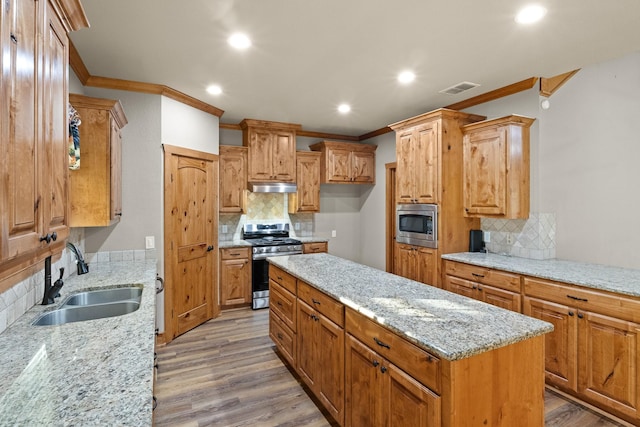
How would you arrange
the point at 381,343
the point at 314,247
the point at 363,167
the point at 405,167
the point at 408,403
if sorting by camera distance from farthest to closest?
the point at 363,167
the point at 314,247
the point at 405,167
the point at 381,343
the point at 408,403

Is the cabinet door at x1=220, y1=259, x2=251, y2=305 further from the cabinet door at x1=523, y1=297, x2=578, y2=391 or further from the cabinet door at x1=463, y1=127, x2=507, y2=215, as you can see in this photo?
the cabinet door at x1=523, y1=297, x2=578, y2=391

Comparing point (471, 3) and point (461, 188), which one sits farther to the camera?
point (461, 188)

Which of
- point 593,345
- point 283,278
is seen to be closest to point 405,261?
point 283,278

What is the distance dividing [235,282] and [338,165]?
8.30ft

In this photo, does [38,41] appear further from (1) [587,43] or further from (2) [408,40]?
(1) [587,43]

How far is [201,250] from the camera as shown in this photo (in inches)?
160

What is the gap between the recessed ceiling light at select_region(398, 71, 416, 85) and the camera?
314cm

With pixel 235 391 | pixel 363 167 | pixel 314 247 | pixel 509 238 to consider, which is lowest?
pixel 235 391

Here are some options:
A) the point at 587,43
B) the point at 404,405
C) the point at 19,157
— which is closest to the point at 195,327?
the point at 404,405

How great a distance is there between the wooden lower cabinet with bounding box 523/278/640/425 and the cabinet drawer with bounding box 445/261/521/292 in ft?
0.60

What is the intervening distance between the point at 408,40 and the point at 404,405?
2.44 m

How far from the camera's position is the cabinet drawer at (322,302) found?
203 cm

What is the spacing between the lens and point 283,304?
2965 millimetres

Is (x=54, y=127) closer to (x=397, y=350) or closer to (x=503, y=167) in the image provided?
(x=397, y=350)
